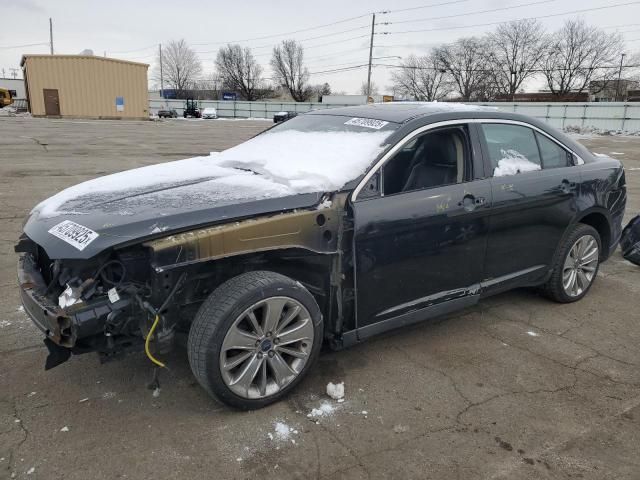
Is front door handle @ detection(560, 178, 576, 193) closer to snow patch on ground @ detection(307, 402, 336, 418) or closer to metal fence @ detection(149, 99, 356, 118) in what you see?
snow patch on ground @ detection(307, 402, 336, 418)

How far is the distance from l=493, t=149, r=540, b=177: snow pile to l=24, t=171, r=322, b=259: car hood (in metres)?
1.54

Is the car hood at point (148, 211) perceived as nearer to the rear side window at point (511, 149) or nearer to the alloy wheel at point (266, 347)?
the alloy wheel at point (266, 347)

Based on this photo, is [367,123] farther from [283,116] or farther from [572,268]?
[283,116]

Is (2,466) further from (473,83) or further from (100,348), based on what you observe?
(473,83)

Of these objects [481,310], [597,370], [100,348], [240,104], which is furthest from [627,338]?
[240,104]

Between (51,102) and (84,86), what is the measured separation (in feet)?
9.71

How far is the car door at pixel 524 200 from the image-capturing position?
362 centimetres

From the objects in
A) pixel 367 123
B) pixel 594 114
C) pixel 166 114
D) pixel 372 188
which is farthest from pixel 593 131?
pixel 166 114

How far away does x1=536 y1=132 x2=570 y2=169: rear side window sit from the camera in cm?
404

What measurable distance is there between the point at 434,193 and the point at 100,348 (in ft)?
7.06

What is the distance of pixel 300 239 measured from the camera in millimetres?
2805

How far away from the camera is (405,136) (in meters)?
3.24

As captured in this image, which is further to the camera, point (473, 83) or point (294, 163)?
point (473, 83)

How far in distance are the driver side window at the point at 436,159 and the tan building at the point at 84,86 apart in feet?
150
